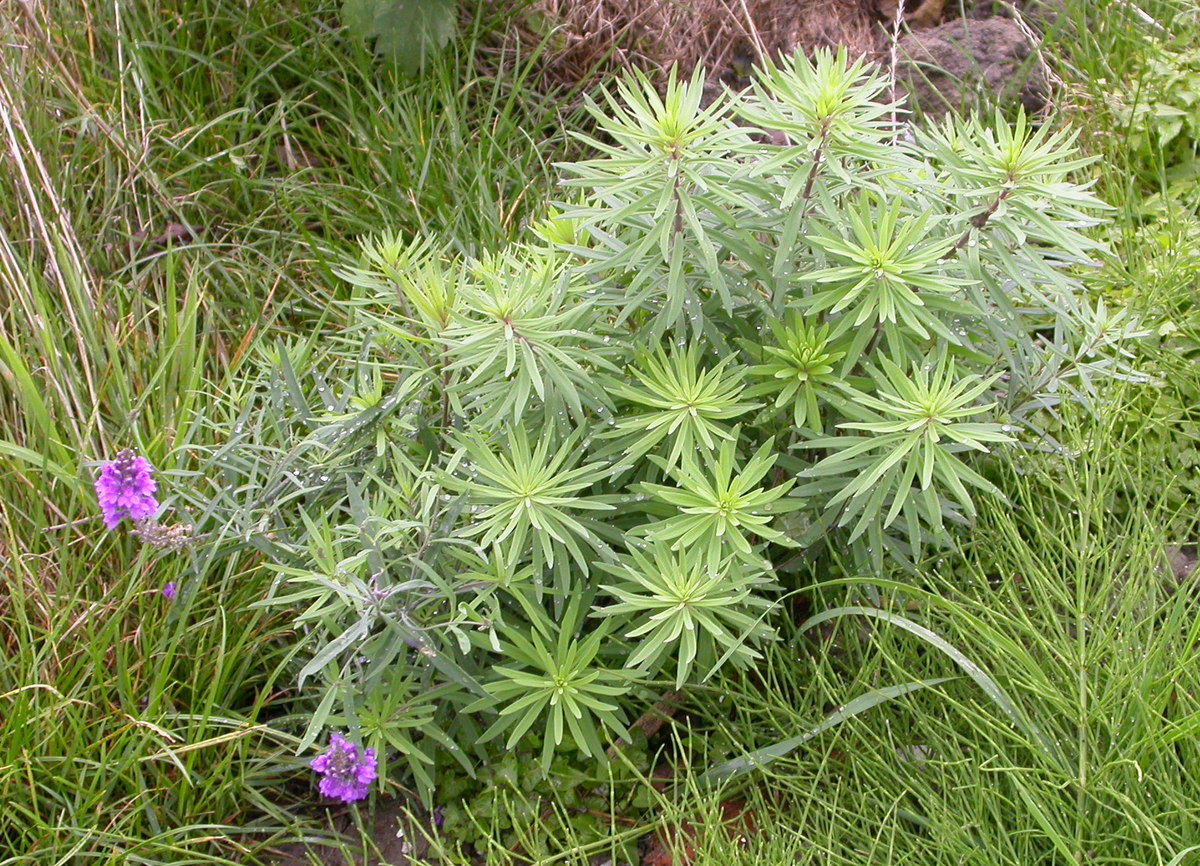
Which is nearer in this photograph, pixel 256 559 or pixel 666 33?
pixel 256 559

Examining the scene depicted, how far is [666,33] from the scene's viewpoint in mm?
4070

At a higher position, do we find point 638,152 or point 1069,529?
point 638,152

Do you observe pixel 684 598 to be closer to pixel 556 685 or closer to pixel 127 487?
pixel 556 685

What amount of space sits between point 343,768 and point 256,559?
69cm

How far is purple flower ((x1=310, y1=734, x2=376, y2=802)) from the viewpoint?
2.22 m

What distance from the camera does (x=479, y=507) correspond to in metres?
2.17

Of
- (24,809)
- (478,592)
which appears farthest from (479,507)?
(24,809)

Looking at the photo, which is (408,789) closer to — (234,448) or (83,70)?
(234,448)

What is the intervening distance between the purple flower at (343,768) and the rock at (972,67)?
2719 mm

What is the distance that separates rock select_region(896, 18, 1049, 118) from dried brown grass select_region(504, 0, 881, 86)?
192 millimetres

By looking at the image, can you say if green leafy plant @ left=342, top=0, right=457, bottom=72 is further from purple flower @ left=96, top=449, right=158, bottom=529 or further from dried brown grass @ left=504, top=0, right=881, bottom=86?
purple flower @ left=96, top=449, right=158, bottom=529

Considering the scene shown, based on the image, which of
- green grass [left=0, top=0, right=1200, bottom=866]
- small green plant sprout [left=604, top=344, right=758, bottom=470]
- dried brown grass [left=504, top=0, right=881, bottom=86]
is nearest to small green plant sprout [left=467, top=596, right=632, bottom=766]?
green grass [left=0, top=0, right=1200, bottom=866]

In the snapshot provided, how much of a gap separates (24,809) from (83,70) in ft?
7.69

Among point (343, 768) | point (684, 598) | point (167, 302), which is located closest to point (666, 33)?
point (167, 302)
